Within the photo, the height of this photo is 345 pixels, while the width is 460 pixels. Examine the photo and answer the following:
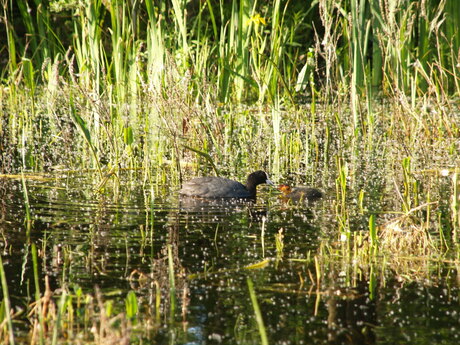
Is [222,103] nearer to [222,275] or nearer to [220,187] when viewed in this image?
[220,187]

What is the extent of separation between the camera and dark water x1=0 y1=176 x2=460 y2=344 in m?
3.81

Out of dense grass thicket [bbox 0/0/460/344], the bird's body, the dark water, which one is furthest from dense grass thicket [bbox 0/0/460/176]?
the dark water

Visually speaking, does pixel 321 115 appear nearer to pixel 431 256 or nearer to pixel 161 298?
pixel 431 256

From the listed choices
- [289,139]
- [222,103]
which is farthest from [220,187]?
[222,103]

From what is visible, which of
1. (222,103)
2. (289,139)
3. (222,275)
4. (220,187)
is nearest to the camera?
(222,275)

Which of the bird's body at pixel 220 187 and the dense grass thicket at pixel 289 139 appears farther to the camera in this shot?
the bird's body at pixel 220 187

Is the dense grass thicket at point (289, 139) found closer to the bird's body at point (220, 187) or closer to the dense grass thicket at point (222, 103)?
the dense grass thicket at point (222, 103)

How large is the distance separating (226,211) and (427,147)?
9.91 ft

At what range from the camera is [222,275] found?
4602 mm

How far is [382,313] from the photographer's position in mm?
4008

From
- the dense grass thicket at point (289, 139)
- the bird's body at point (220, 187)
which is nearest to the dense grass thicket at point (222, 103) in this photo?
the dense grass thicket at point (289, 139)

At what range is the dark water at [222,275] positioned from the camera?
3.81 meters

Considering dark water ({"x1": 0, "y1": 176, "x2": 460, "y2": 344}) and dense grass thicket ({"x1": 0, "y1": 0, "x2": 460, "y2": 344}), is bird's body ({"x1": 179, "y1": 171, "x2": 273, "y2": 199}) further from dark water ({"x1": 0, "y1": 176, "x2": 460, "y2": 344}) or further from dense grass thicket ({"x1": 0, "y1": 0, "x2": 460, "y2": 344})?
dark water ({"x1": 0, "y1": 176, "x2": 460, "y2": 344})

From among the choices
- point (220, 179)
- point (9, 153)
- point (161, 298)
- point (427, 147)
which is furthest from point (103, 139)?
point (161, 298)
